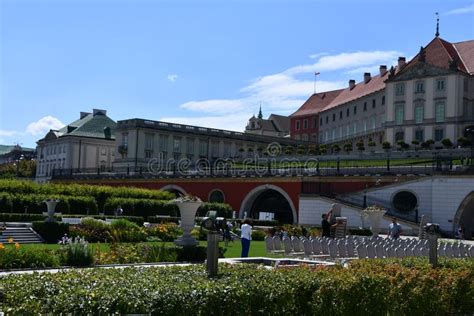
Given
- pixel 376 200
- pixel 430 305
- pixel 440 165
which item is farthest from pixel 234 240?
pixel 430 305

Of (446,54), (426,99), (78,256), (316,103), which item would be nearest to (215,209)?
(78,256)

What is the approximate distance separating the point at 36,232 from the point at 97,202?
18.7 metres

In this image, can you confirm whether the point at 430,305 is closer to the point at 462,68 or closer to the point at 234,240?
the point at 234,240

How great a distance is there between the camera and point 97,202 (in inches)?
1838

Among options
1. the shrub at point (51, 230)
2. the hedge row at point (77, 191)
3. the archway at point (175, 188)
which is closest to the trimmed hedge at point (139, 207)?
the hedge row at point (77, 191)

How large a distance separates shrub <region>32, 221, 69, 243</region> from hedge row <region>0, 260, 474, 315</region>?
59.7ft

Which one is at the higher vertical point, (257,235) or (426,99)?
(426,99)

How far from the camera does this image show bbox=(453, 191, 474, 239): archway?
4106cm

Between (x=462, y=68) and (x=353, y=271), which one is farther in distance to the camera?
(x=462, y=68)

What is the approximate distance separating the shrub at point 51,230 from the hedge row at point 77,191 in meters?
14.4

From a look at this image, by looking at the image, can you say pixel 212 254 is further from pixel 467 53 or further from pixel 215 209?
pixel 467 53

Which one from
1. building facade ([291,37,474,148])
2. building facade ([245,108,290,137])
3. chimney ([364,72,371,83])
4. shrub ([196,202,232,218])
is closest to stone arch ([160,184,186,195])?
shrub ([196,202,232,218])

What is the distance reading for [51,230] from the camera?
27.5 meters

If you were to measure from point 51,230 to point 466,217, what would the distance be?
29302 millimetres
